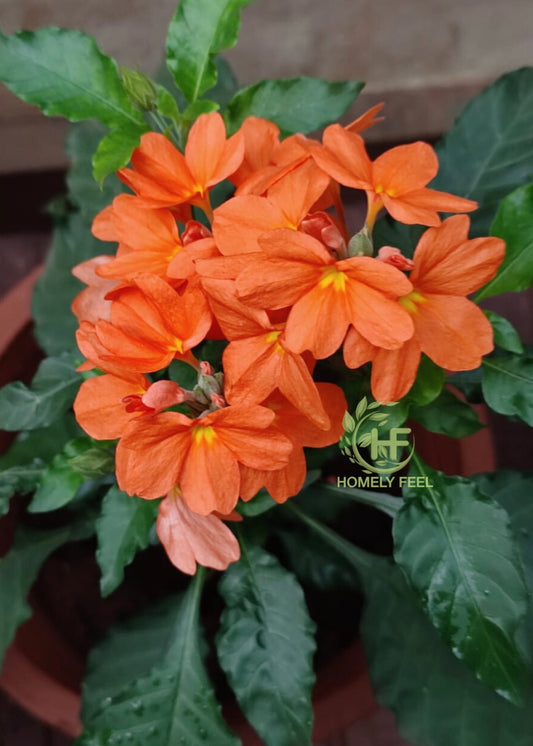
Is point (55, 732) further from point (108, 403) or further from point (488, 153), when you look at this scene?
point (488, 153)

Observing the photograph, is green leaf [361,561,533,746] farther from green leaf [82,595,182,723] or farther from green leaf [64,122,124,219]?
green leaf [64,122,124,219]

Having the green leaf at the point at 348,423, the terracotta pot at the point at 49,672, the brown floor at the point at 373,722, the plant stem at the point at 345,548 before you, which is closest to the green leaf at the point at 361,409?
the green leaf at the point at 348,423

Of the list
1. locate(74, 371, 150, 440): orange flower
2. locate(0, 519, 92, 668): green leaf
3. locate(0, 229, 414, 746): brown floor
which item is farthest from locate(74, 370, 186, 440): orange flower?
locate(0, 229, 414, 746): brown floor

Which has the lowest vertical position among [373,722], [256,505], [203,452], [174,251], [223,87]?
[373,722]

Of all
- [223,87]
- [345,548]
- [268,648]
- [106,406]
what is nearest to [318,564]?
[345,548]

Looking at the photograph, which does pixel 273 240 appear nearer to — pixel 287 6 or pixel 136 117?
pixel 136 117

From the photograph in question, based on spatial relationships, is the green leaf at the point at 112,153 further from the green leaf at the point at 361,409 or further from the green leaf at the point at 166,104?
the green leaf at the point at 361,409
